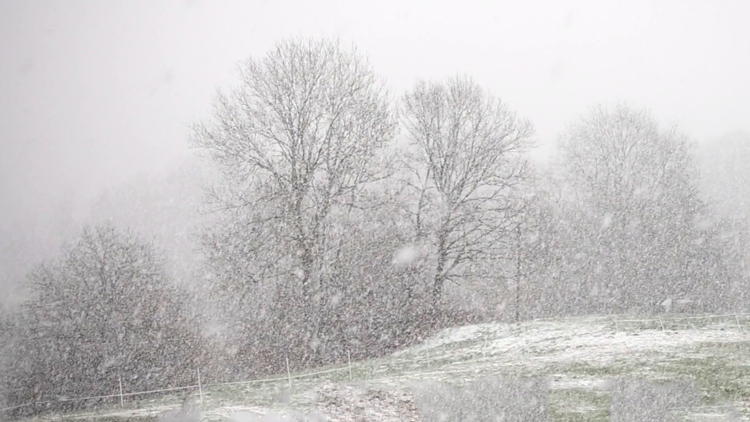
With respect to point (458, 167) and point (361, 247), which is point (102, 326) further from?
point (458, 167)

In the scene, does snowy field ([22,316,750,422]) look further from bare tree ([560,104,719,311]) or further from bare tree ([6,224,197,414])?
bare tree ([6,224,197,414])

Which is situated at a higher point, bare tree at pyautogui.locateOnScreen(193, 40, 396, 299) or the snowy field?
bare tree at pyautogui.locateOnScreen(193, 40, 396, 299)

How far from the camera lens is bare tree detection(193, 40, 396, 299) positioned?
3012 cm

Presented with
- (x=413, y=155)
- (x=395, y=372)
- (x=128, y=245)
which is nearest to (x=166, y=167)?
(x=128, y=245)

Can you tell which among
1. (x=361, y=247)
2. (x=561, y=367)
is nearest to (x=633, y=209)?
(x=361, y=247)

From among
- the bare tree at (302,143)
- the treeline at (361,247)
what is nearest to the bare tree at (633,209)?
the treeline at (361,247)

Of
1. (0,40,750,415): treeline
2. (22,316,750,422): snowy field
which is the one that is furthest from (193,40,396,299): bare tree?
(22,316,750,422): snowy field

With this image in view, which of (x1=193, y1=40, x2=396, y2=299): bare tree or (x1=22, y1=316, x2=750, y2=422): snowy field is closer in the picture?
(x1=22, y1=316, x2=750, y2=422): snowy field

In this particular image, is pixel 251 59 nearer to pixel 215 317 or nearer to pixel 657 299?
pixel 215 317

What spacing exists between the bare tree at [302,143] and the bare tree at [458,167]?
168 inches

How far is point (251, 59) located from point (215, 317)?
19.8 metres

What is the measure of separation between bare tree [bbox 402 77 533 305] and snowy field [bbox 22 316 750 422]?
8160 millimetres

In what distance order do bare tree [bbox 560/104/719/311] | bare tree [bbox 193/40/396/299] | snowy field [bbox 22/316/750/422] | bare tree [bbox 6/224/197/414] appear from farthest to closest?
bare tree [bbox 560/104/719/311] → bare tree [bbox 6/224/197/414] → bare tree [bbox 193/40/396/299] → snowy field [bbox 22/316/750/422]

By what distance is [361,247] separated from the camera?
111 feet
